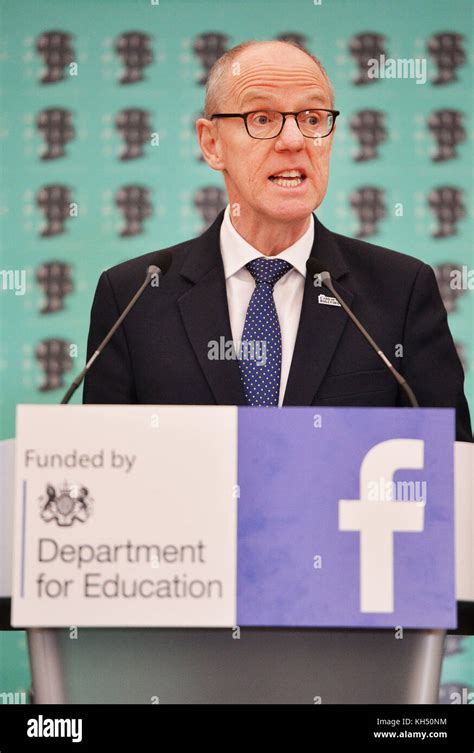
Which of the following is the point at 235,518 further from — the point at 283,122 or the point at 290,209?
the point at 283,122

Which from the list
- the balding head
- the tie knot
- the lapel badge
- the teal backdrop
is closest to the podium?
the lapel badge

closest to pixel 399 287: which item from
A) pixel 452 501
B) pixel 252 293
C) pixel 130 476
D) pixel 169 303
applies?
pixel 252 293

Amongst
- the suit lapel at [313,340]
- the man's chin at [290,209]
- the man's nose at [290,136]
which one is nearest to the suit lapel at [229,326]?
the suit lapel at [313,340]

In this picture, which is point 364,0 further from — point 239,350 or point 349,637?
point 349,637

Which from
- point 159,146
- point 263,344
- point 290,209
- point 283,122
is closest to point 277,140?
point 283,122

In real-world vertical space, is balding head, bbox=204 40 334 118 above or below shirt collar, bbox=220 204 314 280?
above

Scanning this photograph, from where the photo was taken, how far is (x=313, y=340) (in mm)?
2707

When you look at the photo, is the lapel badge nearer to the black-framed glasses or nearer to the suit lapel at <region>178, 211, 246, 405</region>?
the suit lapel at <region>178, 211, 246, 405</region>

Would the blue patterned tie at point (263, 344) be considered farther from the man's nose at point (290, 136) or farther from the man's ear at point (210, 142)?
the man's ear at point (210, 142)

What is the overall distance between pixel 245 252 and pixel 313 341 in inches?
14.8

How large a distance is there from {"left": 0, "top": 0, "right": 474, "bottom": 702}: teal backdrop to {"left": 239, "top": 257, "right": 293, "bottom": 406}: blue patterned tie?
2.22 feet

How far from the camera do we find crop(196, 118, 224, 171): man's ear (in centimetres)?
312

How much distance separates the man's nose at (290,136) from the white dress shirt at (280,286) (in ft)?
0.89

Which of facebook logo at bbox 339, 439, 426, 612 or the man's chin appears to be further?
the man's chin
